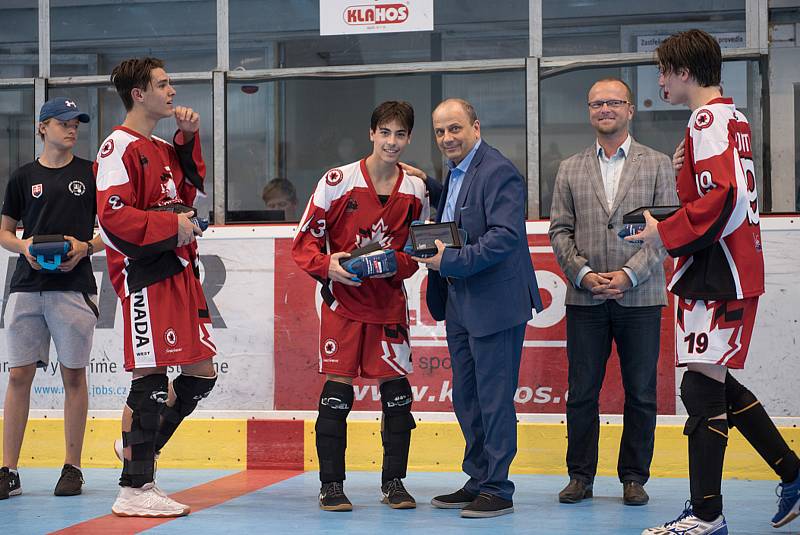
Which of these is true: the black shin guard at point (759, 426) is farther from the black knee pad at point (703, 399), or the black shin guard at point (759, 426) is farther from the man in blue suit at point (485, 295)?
the man in blue suit at point (485, 295)

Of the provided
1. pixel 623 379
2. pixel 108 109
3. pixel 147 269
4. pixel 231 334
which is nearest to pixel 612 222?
pixel 623 379

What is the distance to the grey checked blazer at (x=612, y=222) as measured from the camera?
14.5 ft

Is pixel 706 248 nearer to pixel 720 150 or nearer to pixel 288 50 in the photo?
pixel 720 150

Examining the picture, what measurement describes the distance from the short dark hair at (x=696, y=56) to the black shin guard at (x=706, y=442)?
107 centimetres

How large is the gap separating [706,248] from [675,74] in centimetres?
64

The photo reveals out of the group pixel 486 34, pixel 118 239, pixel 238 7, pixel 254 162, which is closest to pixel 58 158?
pixel 118 239

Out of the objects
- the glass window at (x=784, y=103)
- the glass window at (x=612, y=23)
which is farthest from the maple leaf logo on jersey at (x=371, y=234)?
the glass window at (x=784, y=103)

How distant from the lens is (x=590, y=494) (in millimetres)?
4523

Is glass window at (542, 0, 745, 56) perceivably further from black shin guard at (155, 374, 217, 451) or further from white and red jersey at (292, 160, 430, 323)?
black shin guard at (155, 374, 217, 451)

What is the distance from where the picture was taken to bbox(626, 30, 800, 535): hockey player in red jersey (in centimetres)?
334

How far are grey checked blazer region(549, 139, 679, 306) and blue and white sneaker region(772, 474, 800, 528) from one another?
105 centimetres

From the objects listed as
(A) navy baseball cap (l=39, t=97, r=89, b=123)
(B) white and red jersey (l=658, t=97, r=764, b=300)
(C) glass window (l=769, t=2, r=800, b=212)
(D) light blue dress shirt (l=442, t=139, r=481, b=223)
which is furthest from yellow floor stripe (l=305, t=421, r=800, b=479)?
(A) navy baseball cap (l=39, t=97, r=89, b=123)

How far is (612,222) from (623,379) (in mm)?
733

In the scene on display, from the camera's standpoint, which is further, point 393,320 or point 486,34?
point 486,34
